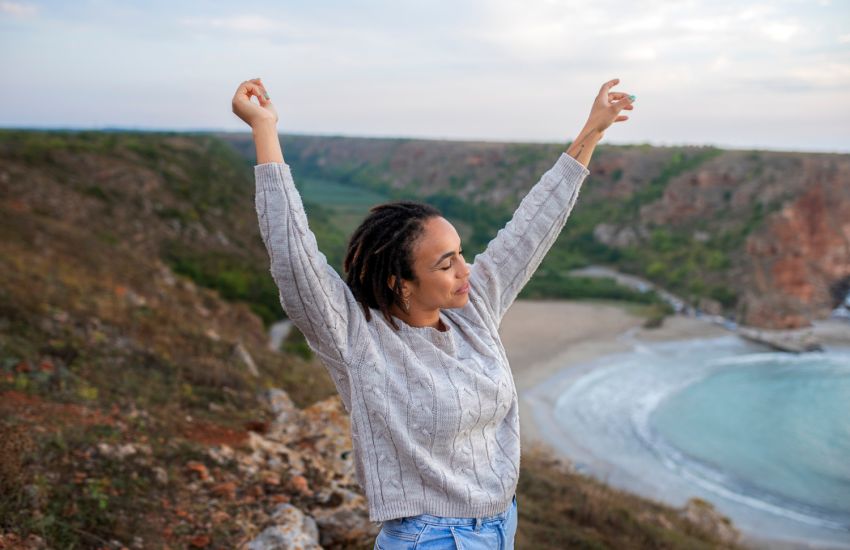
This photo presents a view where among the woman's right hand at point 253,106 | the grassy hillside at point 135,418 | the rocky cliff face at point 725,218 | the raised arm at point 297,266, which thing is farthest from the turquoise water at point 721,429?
the woman's right hand at point 253,106

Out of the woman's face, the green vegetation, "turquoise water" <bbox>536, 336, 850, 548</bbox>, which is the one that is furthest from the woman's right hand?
the green vegetation

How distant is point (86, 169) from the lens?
23.2 meters

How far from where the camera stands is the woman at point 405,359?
171 centimetres

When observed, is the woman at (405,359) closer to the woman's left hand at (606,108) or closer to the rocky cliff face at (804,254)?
the woman's left hand at (606,108)

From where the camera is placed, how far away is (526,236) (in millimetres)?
2137

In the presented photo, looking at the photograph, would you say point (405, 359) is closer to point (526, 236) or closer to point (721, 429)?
point (526, 236)

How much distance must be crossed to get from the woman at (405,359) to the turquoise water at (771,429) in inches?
550

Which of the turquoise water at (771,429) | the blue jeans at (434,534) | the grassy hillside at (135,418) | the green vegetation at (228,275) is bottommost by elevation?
the turquoise water at (771,429)

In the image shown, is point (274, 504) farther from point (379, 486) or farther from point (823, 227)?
point (823, 227)

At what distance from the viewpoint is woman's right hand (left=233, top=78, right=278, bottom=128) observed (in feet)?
5.86

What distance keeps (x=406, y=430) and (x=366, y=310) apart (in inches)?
12.6

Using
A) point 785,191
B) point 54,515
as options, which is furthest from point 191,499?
point 785,191

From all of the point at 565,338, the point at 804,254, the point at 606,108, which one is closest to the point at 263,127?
the point at 606,108

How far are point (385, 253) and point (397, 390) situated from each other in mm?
361
